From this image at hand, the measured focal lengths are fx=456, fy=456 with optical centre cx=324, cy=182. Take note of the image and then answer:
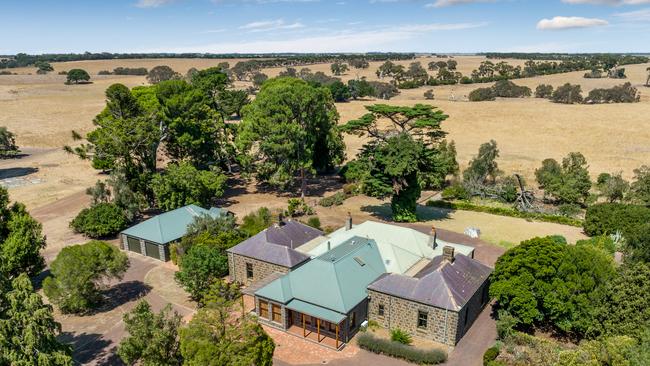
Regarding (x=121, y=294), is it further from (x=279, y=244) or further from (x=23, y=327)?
(x=23, y=327)

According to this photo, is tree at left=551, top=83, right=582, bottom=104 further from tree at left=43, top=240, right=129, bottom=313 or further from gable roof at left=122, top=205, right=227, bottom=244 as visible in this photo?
tree at left=43, top=240, right=129, bottom=313

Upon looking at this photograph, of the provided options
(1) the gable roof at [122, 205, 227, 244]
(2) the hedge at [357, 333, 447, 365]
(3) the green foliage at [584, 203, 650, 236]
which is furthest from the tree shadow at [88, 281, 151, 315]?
(3) the green foliage at [584, 203, 650, 236]

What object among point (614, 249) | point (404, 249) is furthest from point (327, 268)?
point (614, 249)

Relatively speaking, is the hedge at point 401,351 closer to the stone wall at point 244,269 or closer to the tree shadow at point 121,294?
the stone wall at point 244,269

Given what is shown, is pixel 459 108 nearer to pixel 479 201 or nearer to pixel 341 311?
pixel 479 201

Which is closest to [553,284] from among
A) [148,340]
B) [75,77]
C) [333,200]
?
[148,340]

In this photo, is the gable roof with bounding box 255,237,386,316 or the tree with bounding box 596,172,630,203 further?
the tree with bounding box 596,172,630,203
